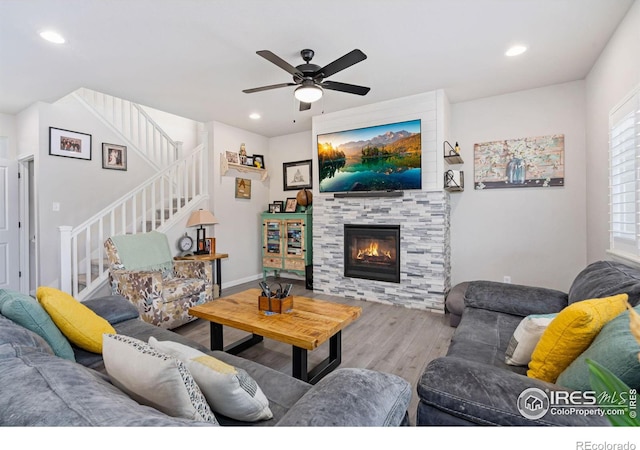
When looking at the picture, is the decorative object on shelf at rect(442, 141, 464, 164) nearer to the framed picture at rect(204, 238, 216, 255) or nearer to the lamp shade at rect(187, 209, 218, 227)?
the lamp shade at rect(187, 209, 218, 227)

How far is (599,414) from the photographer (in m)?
0.92

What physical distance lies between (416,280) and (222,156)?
11.7ft

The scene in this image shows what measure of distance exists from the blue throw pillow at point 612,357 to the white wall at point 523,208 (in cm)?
295

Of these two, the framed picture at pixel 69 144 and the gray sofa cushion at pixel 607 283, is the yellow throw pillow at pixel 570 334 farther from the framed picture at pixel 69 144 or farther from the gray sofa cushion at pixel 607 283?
the framed picture at pixel 69 144

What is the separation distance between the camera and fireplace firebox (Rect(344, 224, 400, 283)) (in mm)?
4031

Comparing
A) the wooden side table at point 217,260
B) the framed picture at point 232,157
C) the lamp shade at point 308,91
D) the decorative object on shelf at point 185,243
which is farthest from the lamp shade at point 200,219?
the lamp shade at point 308,91

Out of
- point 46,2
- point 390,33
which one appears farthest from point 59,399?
point 390,33

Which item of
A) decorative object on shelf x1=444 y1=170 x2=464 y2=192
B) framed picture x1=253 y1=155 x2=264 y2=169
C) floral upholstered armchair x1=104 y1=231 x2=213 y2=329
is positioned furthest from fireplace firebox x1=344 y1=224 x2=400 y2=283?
framed picture x1=253 y1=155 x2=264 y2=169

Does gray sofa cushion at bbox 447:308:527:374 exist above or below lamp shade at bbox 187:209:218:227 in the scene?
below

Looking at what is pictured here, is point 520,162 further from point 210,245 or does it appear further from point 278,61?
point 210,245

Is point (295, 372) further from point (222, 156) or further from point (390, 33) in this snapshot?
point (222, 156)

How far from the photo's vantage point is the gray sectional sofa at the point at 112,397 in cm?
66

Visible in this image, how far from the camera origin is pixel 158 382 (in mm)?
828

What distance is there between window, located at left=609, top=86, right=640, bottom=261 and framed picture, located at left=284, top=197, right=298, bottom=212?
408 cm
